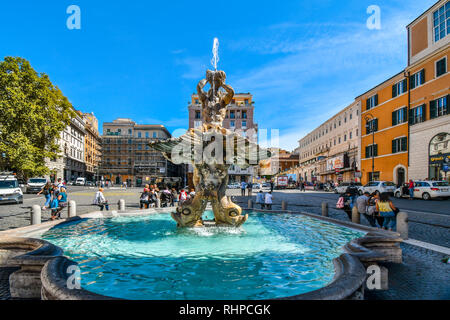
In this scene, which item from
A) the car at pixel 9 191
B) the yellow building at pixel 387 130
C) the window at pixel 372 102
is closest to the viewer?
the car at pixel 9 191

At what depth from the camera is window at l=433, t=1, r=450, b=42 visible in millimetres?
23188

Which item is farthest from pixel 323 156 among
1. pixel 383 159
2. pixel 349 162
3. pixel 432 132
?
pixel 432 132

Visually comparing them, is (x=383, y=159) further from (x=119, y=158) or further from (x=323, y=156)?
(x=119, y=158)

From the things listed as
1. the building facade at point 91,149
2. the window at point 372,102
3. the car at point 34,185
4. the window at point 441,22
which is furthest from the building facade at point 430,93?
the building facade at point 91,149

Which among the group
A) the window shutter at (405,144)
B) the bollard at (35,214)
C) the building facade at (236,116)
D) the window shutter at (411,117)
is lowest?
the bollard at (35,214)

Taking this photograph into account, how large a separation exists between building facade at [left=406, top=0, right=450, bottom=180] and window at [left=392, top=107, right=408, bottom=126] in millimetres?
1223

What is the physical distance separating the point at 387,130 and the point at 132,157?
6844 cm

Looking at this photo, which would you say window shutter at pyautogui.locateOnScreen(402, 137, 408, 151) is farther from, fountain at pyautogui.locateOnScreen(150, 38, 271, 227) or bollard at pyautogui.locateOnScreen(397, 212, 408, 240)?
fountain at pyautogui.locateOnScreen(150, 38, 271, 227)

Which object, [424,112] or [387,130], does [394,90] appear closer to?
[387,130]

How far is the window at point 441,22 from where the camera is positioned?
2319 centimetres

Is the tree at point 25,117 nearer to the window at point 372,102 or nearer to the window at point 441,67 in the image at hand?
the window at point 372,102

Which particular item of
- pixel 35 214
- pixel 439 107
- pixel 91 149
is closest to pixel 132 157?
pixel 91 149
